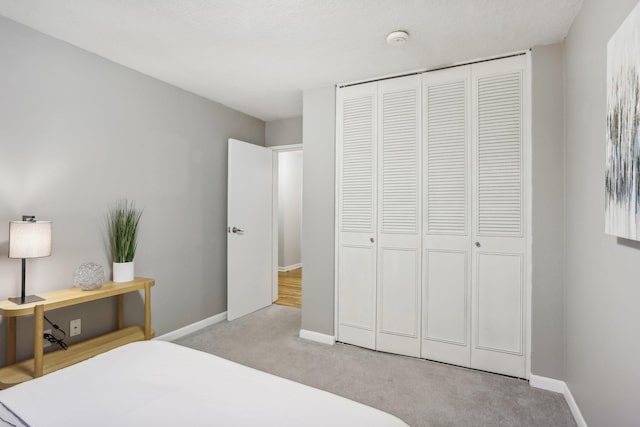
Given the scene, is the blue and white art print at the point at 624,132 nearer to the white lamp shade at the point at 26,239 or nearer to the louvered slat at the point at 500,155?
the louvered slat at the point at 500,155

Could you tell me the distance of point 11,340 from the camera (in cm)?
218


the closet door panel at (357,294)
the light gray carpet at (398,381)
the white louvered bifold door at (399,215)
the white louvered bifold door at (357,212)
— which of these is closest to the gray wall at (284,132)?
the white louvered bifold door at (357,212)

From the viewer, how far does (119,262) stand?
2.73 metres

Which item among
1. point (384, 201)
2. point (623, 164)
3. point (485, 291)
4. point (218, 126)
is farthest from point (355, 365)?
point (218, 126)

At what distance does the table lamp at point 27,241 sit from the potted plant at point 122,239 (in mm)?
583

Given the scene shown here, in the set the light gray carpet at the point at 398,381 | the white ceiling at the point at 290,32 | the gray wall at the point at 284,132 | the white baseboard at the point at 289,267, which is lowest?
the light gray carpet at the point at 398,381

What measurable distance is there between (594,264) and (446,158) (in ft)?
4.28

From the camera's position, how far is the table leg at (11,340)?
85.7 inches

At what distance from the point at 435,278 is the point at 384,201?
0.78 m

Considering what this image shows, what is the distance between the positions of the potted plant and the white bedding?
4.59ft

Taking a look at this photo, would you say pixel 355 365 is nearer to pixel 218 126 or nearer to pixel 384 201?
pixel 384 201

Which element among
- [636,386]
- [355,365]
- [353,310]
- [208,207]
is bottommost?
[355,365]

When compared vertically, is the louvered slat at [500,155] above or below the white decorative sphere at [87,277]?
above

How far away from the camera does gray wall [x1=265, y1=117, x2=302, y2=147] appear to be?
444 cm
